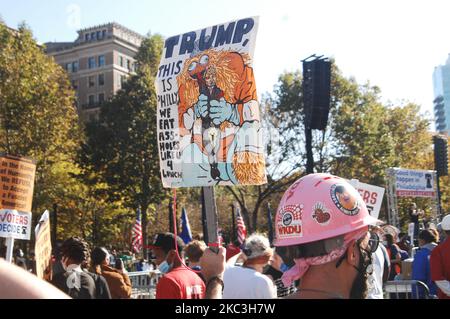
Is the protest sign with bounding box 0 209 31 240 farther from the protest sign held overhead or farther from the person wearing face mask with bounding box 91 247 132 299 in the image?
the protest sign held overhead

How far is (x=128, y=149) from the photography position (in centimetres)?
3591

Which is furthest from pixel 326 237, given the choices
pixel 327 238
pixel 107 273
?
pixel 107 273

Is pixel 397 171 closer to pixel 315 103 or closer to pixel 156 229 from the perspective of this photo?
A: pixel 315 103

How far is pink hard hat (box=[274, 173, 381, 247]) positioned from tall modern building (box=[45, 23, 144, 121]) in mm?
73406

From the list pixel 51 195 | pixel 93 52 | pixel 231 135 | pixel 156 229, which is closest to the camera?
pixel 231 135

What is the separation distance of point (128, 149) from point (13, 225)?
27221 mm

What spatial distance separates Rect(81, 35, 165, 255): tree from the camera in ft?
118

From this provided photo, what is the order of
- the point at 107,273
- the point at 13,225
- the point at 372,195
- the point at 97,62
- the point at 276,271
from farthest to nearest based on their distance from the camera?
the point at 97,62, the point at 372,195, the point at 13,225, the point at 276,271, the point at 107,273

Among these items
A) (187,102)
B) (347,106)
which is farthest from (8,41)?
(187,102)

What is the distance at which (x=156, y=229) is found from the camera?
179 ft

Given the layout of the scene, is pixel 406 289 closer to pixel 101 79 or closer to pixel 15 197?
pixel 15 197

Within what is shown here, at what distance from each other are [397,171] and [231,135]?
1188 centimetres

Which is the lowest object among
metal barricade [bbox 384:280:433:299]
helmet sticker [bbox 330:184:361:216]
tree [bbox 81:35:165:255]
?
metal barricade [bbox 384:280:433:299]

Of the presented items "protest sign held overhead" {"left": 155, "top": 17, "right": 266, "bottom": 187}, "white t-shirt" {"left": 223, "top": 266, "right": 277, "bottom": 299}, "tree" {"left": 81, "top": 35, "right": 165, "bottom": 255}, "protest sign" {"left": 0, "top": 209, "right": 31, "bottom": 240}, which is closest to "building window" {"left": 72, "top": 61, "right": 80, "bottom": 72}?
"tree" {"left": 81, "top": 35, "right": 165, "bottom": 255}
